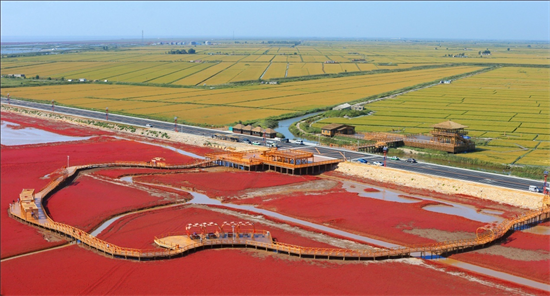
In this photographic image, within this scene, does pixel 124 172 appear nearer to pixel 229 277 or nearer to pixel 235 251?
pixel 235 251

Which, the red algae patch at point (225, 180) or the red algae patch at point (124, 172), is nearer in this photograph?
the red algae patch at point (225, 180)

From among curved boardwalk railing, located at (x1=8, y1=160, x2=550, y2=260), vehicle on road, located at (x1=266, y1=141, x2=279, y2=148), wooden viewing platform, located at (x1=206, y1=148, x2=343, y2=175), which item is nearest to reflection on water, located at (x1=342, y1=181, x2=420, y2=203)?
wooden viewing platform, located at (x1=206, y1=148, x2=343, y2=175)

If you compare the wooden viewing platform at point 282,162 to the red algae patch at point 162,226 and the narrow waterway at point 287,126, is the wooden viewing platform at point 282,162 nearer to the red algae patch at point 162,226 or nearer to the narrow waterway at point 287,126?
the narrow waterway at point 287,126

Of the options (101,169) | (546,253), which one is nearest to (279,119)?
(101,169)

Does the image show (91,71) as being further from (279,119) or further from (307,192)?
(307,192)

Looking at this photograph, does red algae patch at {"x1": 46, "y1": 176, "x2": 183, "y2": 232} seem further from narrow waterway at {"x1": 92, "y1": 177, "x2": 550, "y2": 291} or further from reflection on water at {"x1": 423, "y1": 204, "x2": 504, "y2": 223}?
reflection on water at {"x1": 423, "y1": 204, "x2": 504, "y2": 223}

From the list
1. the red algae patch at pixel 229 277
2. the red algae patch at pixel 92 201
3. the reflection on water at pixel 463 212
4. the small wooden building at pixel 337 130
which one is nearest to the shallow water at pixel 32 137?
the red algae patch at pixel 92 201

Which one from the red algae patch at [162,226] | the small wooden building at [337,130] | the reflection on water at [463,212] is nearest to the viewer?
the red algae patch at [162,226]
